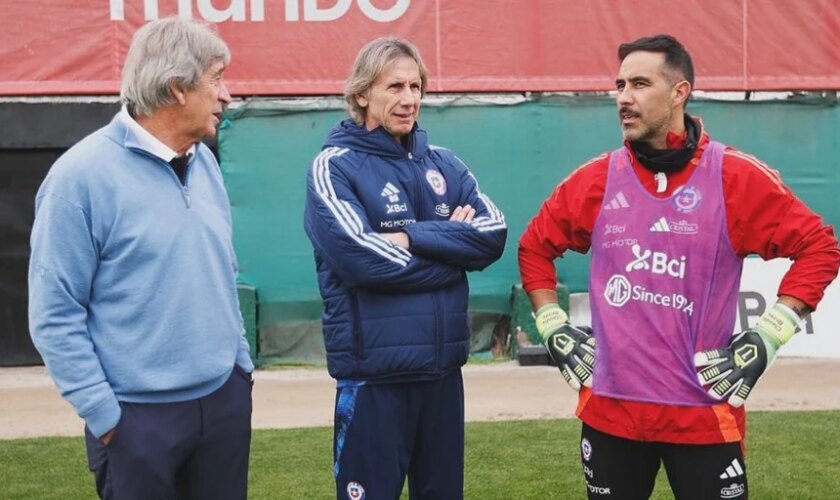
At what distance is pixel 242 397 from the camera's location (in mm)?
3246

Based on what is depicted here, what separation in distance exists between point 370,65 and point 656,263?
110cm

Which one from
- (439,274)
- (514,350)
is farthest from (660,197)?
(514,350)

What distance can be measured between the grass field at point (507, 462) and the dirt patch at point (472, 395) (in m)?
0.32

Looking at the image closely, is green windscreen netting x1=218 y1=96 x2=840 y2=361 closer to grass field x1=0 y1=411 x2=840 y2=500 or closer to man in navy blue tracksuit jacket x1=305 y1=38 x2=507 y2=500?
grass field x1=0 y1=411 x2=840 y2=500

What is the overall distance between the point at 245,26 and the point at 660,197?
6321mm

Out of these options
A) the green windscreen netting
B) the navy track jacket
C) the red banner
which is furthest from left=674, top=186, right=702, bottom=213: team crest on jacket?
the red banner

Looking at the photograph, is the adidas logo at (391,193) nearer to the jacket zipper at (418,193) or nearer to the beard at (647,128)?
the jacket zipper at (418,193)

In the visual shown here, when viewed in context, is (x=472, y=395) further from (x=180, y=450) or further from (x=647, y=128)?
(x=180, y=450)

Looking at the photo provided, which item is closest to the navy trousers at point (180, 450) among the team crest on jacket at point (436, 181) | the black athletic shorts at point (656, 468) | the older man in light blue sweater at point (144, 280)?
the older man in light blue sweater at point (144, 280)

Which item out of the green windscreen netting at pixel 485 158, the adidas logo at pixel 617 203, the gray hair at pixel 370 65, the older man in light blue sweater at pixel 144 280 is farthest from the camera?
the green windscreen netting at pixel 485 158

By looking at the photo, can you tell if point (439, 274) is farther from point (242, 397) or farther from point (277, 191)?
point (277, 191)

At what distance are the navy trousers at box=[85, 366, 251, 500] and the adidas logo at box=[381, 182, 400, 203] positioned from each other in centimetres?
78

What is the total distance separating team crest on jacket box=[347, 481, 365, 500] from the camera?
12.0 feet

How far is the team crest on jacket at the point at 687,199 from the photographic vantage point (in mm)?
3424
